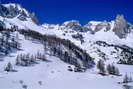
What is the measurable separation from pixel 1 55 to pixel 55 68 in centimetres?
4208

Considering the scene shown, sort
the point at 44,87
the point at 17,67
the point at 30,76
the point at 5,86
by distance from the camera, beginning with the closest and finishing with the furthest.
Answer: the point at 5,86, the point at 44,87, the point at 30,76, the point at 17,67

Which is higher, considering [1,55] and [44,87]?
[1,55]

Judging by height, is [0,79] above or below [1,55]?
below

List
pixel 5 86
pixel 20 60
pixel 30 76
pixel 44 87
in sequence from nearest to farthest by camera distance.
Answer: pixel 5 86 < pixel 44 87 < pixel 30 76 < pixel 20 60

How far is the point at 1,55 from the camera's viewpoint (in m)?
185

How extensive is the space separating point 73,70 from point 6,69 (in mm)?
55602

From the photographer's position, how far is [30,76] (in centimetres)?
14262

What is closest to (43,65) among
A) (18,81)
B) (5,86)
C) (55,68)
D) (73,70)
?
(55,68)

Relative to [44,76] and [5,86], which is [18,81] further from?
[44,76]

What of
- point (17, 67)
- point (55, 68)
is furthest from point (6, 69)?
point (55, 68)

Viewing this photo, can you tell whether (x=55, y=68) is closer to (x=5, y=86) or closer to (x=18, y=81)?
(x=18, y=81)

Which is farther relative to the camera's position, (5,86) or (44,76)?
(44,76)

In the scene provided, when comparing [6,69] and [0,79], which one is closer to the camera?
[0,79]

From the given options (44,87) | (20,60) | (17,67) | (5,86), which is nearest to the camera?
(5,86)
